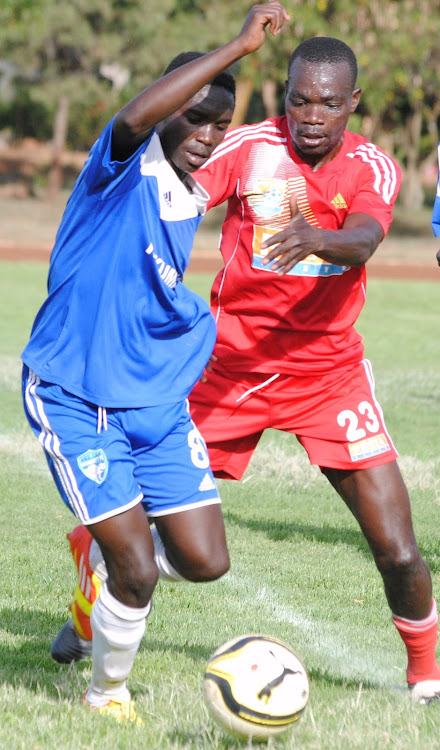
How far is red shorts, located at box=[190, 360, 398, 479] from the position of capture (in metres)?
4.55

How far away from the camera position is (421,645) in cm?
450

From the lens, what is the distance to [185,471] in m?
4.03

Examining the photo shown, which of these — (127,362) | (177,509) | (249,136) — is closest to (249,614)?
(177,509)

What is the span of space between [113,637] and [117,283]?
1.23 m

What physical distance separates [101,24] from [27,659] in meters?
36.7

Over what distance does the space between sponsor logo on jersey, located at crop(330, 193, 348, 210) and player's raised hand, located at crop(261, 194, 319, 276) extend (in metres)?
0.83

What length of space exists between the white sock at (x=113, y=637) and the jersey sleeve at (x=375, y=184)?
178 cm

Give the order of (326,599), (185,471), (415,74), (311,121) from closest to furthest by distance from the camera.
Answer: (185,471)
(311,121)
(326,599)
(415,74)

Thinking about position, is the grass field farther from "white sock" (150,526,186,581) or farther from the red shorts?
the red shorts

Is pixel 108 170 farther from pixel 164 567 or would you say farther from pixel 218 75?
pixel 164 567

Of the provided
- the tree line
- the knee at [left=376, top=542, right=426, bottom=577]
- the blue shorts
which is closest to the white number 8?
the blue shorts

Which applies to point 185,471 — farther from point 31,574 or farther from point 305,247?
point 31,574

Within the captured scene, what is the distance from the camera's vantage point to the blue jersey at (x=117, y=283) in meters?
3.83

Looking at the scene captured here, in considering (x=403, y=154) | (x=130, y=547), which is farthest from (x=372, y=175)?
(x=403, y=154)
